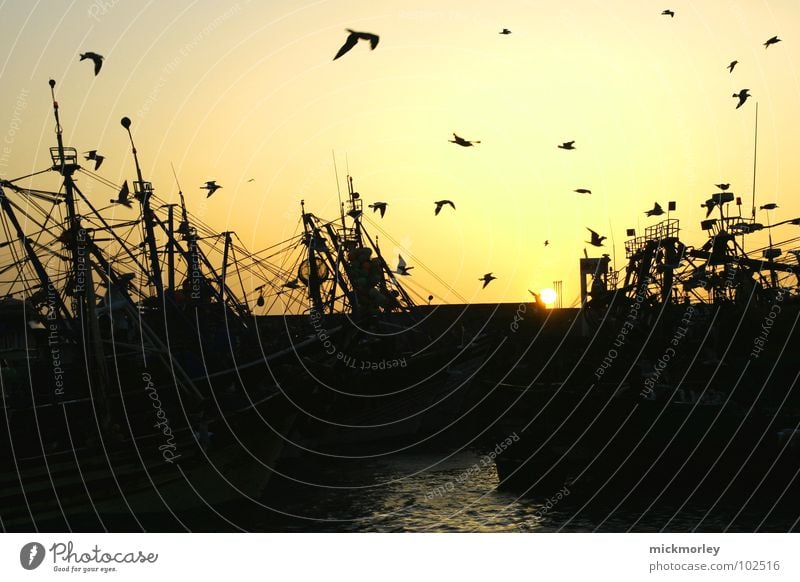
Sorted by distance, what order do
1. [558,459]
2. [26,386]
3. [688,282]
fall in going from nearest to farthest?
[26,386] → [558,459] → [688,282]

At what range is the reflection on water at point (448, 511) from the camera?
119 ft

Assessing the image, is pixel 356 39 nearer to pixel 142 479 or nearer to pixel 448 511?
pixel 142 479

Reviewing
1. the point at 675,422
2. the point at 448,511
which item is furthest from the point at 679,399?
the point at 448,511

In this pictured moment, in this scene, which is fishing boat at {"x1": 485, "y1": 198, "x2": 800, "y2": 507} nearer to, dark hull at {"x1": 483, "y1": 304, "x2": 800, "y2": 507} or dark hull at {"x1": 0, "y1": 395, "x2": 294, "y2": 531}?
dark hull at {"x1": 483, "y1": 304, "x2": 800, "y2": 507}

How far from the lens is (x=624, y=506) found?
39.5 meters

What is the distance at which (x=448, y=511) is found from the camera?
4147cm

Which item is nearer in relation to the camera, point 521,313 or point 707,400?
point 707,400

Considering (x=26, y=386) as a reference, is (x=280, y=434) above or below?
below

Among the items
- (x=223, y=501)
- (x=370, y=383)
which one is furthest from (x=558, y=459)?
(x=370, y=383)

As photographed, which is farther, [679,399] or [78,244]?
[679,399]

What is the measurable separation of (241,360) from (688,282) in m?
26.0

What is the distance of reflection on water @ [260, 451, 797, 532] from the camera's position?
3628 cm

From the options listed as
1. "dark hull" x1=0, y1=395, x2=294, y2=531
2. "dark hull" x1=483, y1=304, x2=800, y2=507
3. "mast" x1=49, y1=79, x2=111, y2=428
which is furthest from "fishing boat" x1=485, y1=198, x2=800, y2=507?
"mast" x1=49, y1=79, x2=111, y2=428

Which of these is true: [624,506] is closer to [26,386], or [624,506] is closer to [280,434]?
[280,434]
